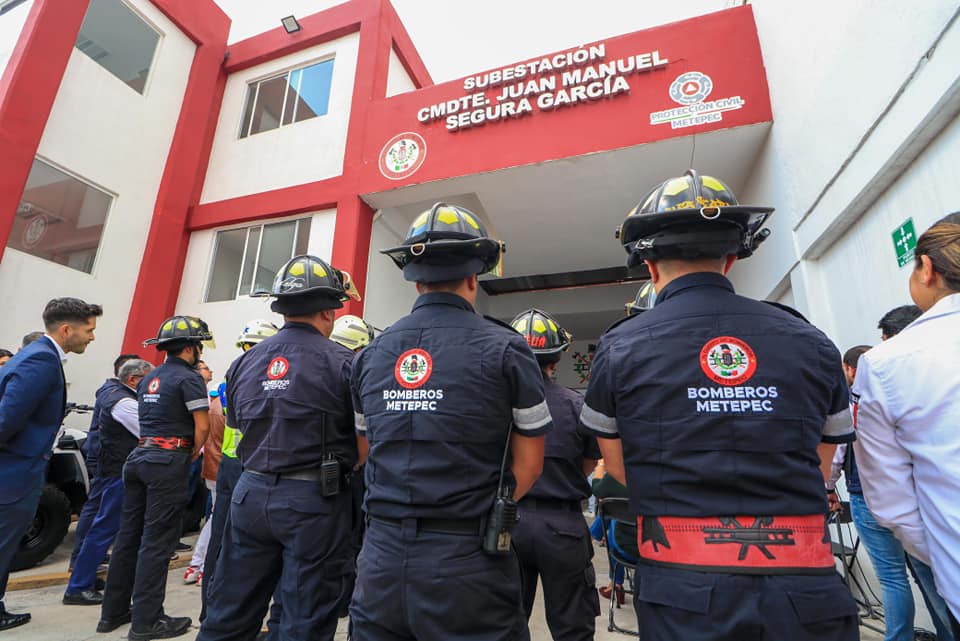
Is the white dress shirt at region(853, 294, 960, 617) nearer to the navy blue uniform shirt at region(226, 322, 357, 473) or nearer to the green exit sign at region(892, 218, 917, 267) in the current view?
the navy blue uniform shirt at region(226, 322, 357, 473)

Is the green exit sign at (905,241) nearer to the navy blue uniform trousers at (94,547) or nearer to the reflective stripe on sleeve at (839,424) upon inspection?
the reflective stripe on sleeve at (839,424)

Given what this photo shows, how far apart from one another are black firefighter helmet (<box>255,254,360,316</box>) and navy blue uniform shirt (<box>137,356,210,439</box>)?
1292 millimetres

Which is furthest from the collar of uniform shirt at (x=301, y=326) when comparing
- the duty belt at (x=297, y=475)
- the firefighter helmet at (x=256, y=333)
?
the firefighter helmet at (x=256, y=333)

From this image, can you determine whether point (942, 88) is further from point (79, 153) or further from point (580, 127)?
point (79, 153)

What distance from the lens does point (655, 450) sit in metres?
1.33

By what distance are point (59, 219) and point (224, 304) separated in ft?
8.17

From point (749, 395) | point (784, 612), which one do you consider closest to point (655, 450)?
point (749, 395)

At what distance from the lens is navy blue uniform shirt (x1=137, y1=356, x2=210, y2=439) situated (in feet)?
11.2

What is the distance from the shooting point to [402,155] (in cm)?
801

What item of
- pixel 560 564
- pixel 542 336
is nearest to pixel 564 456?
pixel 560 564

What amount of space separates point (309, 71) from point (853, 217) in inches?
369

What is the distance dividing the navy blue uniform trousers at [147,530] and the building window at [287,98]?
24.7 ft

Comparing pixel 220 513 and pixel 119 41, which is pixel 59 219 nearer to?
pixel 119 41

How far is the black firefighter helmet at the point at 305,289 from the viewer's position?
103 inches
